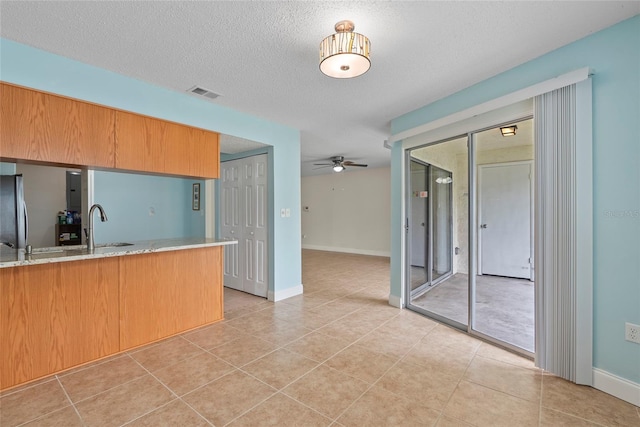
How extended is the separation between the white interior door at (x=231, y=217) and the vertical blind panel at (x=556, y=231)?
3.72m

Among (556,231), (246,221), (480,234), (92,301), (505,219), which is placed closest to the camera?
(556,231)

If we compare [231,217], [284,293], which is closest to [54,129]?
[231,217]

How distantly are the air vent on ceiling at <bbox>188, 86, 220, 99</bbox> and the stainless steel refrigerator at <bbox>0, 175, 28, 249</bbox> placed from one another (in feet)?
5.26

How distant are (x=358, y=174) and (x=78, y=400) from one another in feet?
24.4

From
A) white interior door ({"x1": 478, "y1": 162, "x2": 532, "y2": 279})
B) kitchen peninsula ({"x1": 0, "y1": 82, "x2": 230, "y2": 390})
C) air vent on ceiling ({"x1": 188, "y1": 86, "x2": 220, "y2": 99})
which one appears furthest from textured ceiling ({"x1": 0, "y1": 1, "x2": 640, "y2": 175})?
white interior door ({"x1": 478, "y1": 162, "x2": 532, "y2": 279})

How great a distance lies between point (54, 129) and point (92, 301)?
1.44 metres

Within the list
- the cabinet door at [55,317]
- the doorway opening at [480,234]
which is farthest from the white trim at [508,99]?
the cabinet door at [55,317]

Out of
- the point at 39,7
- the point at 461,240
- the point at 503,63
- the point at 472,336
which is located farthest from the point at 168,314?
the point at 461,240

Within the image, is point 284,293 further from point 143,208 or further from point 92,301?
point 143,208

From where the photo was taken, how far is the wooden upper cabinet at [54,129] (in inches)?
79.6

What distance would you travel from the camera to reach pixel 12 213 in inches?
87.4

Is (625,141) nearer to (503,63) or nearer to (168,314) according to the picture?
(503,63)

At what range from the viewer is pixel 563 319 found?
2.03 meters

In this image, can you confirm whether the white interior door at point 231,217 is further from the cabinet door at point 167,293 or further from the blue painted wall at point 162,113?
the cabinet door at point 167,293
